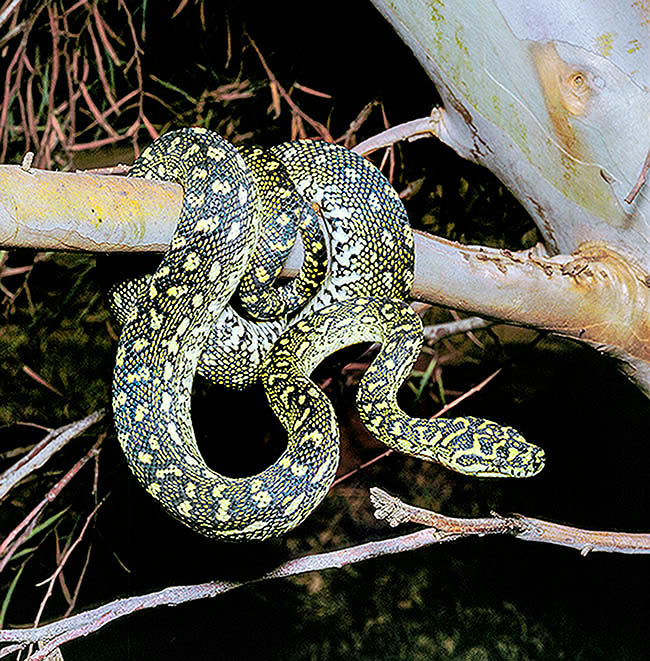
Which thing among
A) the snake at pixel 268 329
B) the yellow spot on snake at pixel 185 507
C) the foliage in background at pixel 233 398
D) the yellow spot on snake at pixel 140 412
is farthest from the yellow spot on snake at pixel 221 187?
the foliage in background at pixel 233 398

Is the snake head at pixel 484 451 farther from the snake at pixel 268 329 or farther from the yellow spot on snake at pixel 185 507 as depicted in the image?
the yellow spot on snake at pixel 185 507

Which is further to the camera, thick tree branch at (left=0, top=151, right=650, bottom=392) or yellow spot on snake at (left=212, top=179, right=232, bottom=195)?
yellow spot on snake at (left=212, top=179, right=232, bottom=195)

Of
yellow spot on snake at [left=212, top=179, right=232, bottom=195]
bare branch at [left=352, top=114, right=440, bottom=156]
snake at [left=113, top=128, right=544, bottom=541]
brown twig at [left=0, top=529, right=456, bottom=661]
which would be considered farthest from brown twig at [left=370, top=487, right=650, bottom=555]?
bare branch at [left=352, top=114, right=440, bottom=156]

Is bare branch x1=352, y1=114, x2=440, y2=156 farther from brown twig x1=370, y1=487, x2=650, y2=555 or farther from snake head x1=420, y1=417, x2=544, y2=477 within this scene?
brown twig x1=370, y1=487, x2=650, y2=555

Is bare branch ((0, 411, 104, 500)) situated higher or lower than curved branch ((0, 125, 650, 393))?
lower

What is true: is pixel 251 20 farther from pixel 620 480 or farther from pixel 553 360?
pixel 620 480

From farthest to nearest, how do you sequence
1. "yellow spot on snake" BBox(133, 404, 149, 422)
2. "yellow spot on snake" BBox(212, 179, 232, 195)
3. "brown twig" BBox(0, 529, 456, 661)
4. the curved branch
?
1. "yellow spot on snake" BBox(133, 404, 149, 422)
2. "yellow spot on snake" BBox(212, 179, 232, 195)
3. "brown twig" BBox(0, 529, 456, 661)
4. the curved branch

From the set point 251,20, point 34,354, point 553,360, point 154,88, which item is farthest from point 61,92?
point 553,360
